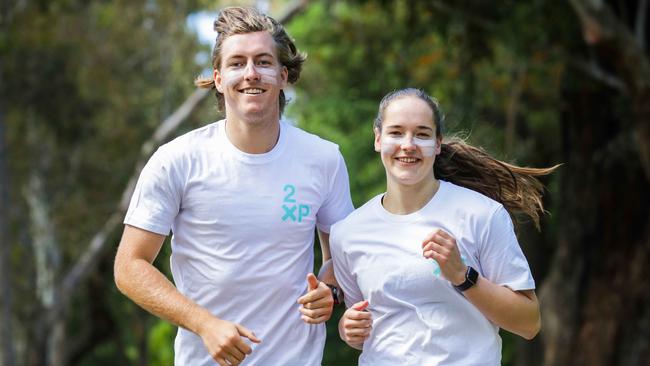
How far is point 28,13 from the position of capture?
20828mm

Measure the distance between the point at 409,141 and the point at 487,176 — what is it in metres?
0.56

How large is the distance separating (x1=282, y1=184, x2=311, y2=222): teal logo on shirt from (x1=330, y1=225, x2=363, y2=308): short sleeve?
144mm

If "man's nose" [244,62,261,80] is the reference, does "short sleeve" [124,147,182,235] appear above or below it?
below

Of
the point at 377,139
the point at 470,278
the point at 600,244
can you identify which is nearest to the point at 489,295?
the point at 470,278

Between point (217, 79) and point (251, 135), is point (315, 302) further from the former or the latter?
point (217, 79)

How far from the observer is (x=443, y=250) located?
401cm

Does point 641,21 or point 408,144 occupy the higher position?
point 641,21

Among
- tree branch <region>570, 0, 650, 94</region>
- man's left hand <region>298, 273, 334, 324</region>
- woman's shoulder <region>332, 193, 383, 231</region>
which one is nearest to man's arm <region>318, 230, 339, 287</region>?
woman's shoulder <region>332, 193, 383, 231</region>

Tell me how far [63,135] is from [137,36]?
2.81m

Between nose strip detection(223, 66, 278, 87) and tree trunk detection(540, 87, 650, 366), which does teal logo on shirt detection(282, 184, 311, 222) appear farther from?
tree trunk detection(540, 87, 650, 366)

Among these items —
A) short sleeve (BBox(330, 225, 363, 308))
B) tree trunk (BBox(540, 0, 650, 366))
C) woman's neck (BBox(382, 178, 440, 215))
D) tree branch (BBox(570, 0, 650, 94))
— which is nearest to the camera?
woman's neck (BBox(382, 178, 440, 215))

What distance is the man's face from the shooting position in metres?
4.52

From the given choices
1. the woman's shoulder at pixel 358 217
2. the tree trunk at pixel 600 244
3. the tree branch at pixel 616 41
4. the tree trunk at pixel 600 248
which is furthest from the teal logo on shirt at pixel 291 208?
the tree trunk at pixel 600 248

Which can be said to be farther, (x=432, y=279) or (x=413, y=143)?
(x=413, y=143)
